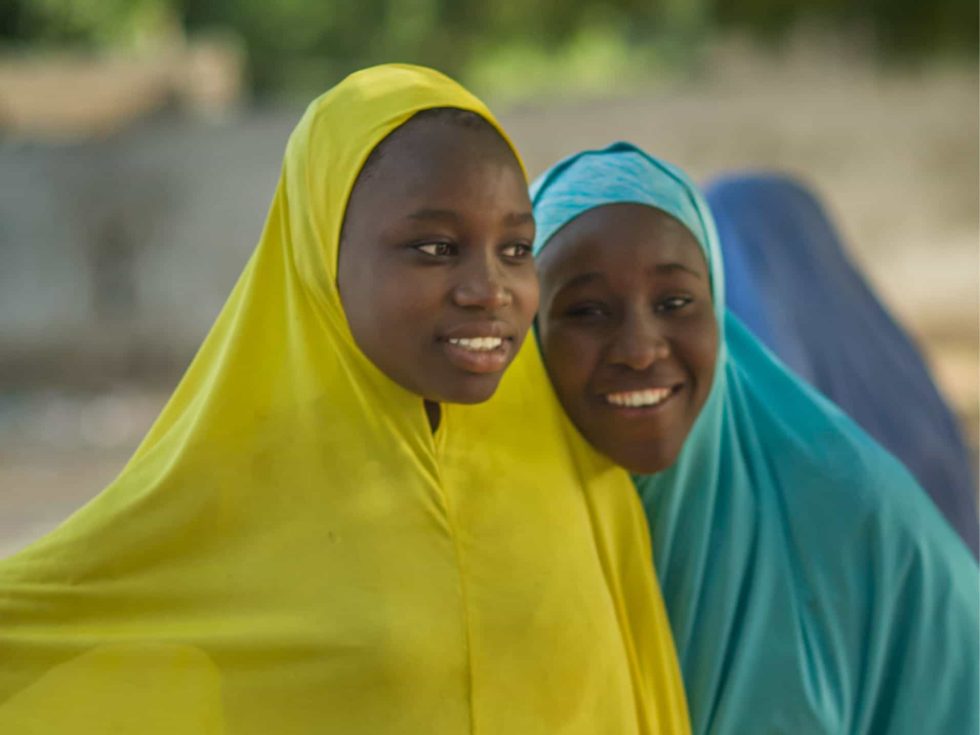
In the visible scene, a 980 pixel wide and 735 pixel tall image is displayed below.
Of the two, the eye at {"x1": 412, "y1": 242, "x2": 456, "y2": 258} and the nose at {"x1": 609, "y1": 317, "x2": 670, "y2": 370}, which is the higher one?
the eye at {"x1": 412, "y1": 242, "x2": 456, "y2": 258}

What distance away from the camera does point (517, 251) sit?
5.77 ft

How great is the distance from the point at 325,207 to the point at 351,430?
31 centimetres

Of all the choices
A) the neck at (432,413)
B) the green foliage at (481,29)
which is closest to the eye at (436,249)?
the neck at (432,413)

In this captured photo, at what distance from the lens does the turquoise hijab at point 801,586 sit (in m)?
1.94

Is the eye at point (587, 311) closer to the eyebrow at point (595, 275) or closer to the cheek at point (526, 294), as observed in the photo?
the eyebrow at point (595, 275)

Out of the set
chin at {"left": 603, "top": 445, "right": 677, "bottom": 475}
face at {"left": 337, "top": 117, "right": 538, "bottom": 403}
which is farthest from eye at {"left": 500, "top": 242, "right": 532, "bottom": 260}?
chin at {"left": 603, "top": 445, "right": 677, "bottom": 475}

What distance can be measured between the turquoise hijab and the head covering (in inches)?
29.8

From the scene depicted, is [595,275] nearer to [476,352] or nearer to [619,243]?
[619,243]

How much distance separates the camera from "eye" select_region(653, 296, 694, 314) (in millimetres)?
1958

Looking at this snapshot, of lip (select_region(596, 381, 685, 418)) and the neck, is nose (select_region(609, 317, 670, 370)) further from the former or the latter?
the neck

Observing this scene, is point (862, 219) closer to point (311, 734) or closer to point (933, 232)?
point (933, 232)

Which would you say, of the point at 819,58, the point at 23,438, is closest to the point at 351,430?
the point at 23,438

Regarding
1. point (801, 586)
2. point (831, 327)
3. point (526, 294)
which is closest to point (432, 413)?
point (526, 294)

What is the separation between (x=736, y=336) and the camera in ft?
7.92
